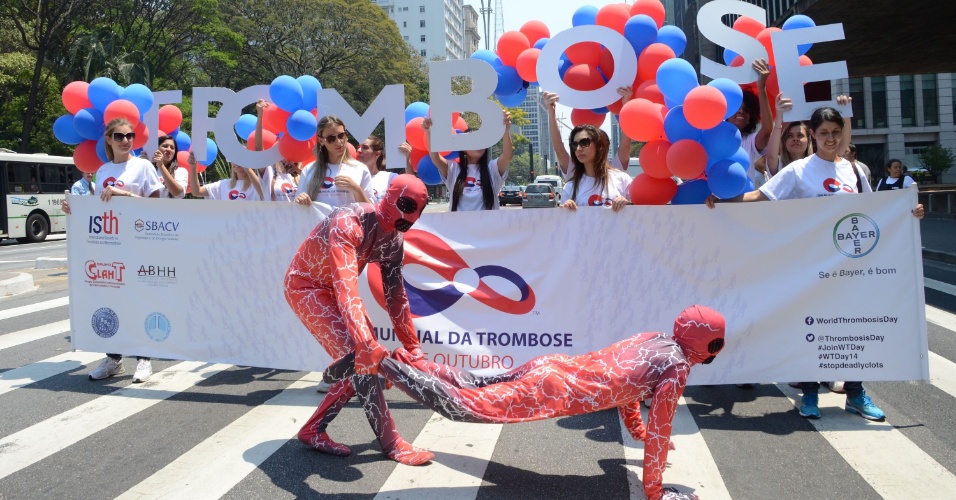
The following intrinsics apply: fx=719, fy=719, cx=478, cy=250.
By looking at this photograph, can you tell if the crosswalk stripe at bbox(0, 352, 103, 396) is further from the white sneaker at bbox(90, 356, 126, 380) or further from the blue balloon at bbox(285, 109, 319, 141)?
the blue balloon at bbox(285, 109, 319, 141)

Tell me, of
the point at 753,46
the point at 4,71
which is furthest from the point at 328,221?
the point at 4,71

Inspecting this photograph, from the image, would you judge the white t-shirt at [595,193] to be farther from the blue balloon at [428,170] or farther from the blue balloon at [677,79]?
the blue balloon at [428,170]

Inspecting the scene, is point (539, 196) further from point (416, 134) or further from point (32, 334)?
point (416, 134)

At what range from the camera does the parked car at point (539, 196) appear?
37391 millimetres

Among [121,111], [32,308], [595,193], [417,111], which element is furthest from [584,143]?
[32,308]

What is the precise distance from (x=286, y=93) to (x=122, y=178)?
1605 millimetres

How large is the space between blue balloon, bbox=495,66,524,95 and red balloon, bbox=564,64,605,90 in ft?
2.10

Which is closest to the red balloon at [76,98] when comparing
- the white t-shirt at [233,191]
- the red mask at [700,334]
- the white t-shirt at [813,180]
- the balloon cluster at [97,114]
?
the balloon cluster at [97,114]

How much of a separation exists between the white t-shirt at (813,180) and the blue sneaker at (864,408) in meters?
1.44

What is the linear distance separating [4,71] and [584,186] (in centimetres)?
3220

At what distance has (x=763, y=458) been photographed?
14.0 feet

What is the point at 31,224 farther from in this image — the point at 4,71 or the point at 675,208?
the point at 675,208

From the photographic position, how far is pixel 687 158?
4961 millimetres

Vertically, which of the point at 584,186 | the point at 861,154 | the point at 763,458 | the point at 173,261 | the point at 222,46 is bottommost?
the point at 763,458
